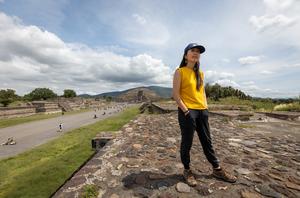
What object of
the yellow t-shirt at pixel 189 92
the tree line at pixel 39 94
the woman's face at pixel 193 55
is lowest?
the yellow t-shirt at pixel 189 92

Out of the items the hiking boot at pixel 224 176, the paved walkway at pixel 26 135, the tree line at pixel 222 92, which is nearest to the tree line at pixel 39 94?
the paved walkway at pixel 26 135

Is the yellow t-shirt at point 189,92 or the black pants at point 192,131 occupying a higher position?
the yellow t-shirt at point 189,92

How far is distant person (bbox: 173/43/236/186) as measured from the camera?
7.45 ft

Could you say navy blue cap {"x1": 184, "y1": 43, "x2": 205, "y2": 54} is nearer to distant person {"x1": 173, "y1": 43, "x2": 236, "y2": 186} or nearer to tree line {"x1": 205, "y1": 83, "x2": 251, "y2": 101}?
distant person {"x1": 173, "y1": 43, "x2": 236, "y2": 186}

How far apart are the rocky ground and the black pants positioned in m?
0.28

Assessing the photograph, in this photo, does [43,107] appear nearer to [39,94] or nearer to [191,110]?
[191,110]

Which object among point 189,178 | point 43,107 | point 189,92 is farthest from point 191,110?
point 43,107

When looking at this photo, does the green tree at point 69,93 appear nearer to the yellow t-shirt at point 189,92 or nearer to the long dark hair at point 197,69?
the long dark hair at point 197,69

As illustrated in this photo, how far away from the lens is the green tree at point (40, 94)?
7812cm

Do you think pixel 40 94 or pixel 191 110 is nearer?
pixel 191 110

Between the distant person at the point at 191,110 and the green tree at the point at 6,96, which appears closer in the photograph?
the distant person at the point at 191,110

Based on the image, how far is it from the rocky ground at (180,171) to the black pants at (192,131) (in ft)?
→ 0.92

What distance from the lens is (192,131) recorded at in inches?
88.6

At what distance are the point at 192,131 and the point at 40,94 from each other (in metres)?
91.7
